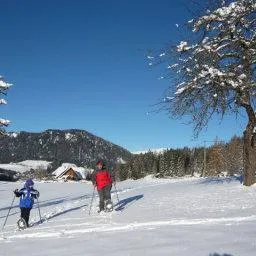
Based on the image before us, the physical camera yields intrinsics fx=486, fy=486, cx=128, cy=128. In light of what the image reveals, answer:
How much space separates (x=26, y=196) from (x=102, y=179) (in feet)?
11.6

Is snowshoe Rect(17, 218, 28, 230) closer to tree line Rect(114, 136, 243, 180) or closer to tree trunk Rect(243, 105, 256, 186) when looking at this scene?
tree trunk Rect(243, 105, 256, 186)

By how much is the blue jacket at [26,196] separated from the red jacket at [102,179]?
2.99 meters

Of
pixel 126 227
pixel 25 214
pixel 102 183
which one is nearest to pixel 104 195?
pixel 102 183

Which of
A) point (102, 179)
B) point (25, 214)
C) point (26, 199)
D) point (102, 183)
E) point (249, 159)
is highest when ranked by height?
point (249, 159)

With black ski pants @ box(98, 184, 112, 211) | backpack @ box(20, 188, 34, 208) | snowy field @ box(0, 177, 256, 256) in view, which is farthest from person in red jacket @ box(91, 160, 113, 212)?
backpack @ box(20, 188, 34, 208)

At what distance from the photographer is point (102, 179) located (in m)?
21.3

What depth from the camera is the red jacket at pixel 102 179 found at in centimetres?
2121

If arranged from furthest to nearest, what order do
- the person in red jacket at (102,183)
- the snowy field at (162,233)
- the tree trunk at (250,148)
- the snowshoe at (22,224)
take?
the tree trunk at (250,148) → the person in red jacket at (102,183) → the snowshoe at (22,224) → the snowy field at (162,233)

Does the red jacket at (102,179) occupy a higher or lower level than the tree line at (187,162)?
lower

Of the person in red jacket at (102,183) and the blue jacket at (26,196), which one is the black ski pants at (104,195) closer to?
the person in red jacket at (102,183)

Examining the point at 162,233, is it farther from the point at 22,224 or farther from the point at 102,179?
the point at 102,179

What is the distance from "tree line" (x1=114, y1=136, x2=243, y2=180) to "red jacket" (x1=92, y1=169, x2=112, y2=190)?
89.0 metres

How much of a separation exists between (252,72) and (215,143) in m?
126

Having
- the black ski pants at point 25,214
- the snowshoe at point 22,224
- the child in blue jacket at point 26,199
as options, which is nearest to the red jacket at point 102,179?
the child in blue jacket at point 26,199
